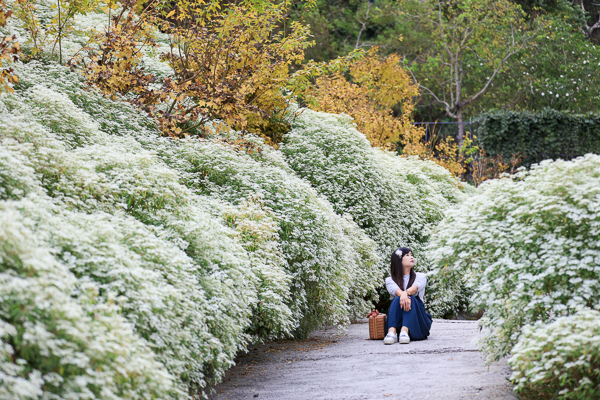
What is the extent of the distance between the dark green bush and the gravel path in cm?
1052

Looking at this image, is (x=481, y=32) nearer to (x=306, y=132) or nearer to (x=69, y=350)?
(x=306, y=132)

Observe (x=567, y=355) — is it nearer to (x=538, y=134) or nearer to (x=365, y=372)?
(x=365, y=372)

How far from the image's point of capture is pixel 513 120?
1544 centimetres

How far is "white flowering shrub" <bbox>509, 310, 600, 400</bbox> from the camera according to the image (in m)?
2.75

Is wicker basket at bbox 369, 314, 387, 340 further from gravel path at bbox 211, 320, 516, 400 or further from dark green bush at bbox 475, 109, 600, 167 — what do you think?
dark green bush at bbox 475, 109, 600, 167

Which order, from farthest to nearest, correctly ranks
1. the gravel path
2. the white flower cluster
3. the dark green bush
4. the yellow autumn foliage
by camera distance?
the dark green bush < the yellow autumn foliage < the gravel path < the white flower cluster

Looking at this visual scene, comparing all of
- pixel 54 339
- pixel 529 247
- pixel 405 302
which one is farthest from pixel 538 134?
pixel 54 339

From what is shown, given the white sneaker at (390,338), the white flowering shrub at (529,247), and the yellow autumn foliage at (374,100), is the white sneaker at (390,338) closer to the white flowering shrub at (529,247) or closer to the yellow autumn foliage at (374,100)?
the white flowering shrub at (529,247)

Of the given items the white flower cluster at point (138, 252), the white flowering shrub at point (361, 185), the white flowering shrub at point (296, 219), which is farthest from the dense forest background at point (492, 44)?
the white flower cluster at point (138, 252)

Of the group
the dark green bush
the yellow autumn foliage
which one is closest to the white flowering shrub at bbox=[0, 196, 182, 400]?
the yellow autumn foliage

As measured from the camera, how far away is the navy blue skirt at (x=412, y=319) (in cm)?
570

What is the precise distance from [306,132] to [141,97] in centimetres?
219

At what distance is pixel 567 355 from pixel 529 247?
2.42ft

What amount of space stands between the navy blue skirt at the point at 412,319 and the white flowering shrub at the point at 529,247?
6.36 feet
